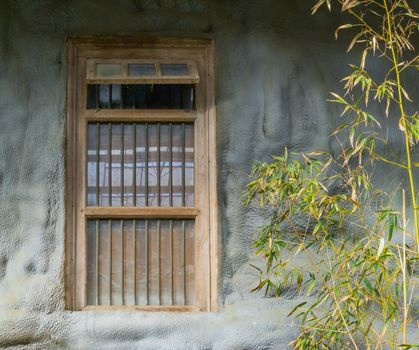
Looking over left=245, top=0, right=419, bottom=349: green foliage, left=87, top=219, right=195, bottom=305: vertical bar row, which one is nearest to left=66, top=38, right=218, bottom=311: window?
left=87, top=219, right=195, bottom=305: vertical bar row

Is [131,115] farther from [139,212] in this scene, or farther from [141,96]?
[139,212]

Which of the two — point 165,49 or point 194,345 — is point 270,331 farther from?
point 165,49

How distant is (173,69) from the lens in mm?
4441

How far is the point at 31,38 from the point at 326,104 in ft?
5.04

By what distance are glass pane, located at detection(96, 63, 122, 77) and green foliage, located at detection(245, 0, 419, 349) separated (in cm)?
85

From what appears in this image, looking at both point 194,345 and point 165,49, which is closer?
point 194,345

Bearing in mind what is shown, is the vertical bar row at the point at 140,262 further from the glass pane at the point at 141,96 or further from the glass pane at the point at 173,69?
the glass pane at the point at 173,69

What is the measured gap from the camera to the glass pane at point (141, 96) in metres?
4.42

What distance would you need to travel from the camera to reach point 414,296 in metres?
4.25

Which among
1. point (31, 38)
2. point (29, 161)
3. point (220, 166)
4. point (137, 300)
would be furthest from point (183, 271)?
point (31, 38)

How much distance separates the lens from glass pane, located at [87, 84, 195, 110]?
442 centimetres

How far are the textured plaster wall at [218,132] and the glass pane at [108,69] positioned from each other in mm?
188

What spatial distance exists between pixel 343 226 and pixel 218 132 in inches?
30.5

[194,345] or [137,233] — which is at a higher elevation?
[137,233]
